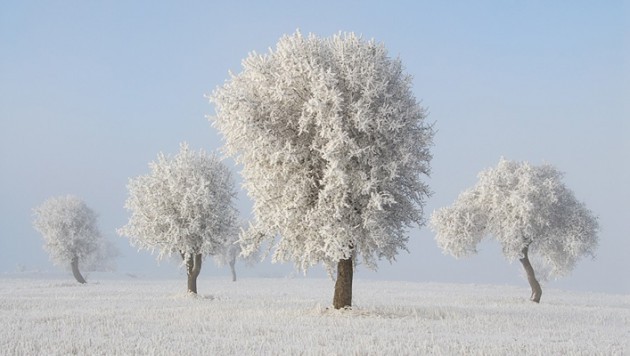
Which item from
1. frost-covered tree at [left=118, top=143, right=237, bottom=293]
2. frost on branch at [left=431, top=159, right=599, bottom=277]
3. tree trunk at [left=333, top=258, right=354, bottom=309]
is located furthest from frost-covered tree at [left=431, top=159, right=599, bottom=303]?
tree trunk at [left=333, top=258, right=354, bottom=309]

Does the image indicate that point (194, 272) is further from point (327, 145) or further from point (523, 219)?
point (523, 219)

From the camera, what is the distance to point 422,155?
2883 centimetres

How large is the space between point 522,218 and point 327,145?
82.8ft

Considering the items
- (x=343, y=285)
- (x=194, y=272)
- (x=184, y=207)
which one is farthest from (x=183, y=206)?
(x=343, y=285)

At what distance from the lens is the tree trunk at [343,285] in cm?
2877

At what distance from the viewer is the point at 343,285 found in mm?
28938

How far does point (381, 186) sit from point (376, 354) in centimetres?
1208

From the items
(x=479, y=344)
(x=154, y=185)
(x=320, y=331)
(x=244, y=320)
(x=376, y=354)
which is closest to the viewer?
(x=376, y=354)

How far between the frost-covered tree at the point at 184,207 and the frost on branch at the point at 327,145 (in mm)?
15183

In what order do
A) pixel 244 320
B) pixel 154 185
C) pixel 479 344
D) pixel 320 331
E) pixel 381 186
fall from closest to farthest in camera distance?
pixel 479 344 → pixel 320 331 → pixel 244 320 → pixel 381 186 → pixel 154 185

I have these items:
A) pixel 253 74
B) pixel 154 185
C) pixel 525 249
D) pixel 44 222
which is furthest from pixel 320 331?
pixel 44 222

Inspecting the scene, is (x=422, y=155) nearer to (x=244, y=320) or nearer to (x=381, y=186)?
(x=381, y=186)

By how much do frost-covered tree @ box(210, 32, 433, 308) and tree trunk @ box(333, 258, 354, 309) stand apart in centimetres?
5

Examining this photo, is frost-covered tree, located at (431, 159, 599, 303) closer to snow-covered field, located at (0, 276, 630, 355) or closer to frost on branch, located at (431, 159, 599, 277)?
frost on branch, located at (431, 159, 599, 277)
